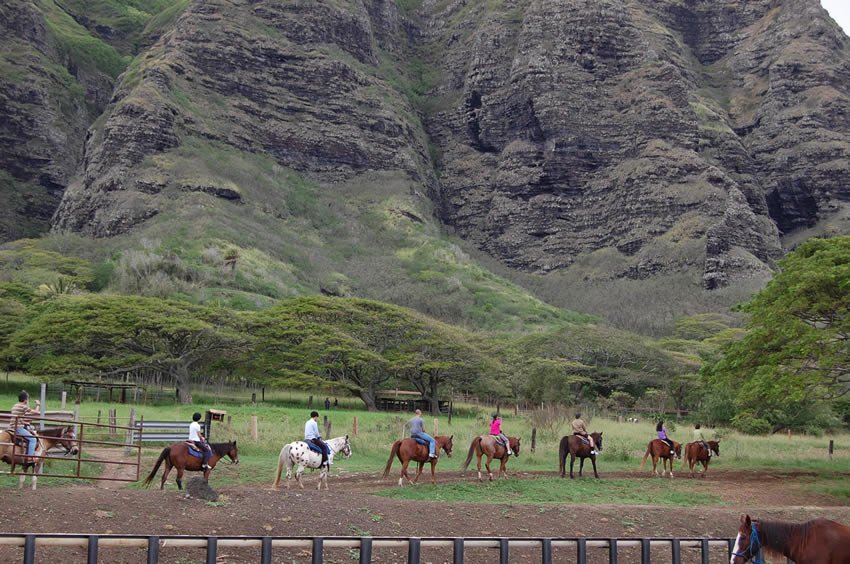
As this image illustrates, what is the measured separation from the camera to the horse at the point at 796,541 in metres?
14.5

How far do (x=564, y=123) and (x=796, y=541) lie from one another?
6777 inches

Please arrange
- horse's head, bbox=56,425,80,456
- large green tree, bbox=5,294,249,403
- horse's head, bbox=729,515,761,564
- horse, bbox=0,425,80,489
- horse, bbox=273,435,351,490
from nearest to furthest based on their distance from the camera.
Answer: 1. horse's head, bbox=729,515,761,564
2. horse, bbox=0,425,80,489
3. horse's head, bbox=56,425,80,456
4. horse, bbox=273,435,351,490
5. large green tree, bbox=5,294,249,403

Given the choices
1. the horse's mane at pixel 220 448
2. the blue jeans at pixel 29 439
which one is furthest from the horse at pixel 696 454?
the blue jeans at pixel 29 439

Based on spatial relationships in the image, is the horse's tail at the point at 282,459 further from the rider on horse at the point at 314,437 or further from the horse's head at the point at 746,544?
the horse's head at the point at 746,544

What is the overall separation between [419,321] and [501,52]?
131609mm

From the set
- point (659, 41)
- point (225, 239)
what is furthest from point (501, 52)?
point (225, 239)

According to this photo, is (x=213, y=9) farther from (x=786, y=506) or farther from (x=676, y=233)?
(x=786, y=506)

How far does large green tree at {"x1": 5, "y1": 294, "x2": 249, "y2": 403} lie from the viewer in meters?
63.1

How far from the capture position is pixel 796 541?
14766mm

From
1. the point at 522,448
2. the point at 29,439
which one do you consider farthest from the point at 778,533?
the point at 522,448

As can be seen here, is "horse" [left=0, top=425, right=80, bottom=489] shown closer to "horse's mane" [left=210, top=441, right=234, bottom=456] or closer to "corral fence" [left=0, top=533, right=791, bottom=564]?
"horse's mane" [left=210, top=441, right=234, bottom=456]

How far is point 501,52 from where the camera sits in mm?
199125

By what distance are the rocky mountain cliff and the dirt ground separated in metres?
133

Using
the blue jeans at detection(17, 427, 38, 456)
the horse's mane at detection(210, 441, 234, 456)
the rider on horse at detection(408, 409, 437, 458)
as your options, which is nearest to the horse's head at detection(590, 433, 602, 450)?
the rider on horse at detection(408, 409, 437, 458)
